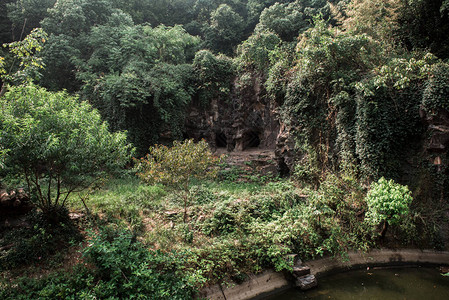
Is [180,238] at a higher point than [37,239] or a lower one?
lower

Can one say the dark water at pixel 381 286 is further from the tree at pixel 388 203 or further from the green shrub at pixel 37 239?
the green shrub at pixel 37 239

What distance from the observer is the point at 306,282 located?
6504 millimetres

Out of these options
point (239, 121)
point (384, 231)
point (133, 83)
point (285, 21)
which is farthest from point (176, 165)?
point (285, 21)

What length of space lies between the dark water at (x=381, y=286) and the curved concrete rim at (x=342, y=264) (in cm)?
20

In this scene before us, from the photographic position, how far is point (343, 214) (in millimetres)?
8164

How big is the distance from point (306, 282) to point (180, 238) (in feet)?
12.3

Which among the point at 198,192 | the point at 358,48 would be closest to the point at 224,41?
the point at 358,48

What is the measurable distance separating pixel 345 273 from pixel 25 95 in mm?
10777

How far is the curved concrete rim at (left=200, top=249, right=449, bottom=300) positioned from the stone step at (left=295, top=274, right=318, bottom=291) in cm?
32

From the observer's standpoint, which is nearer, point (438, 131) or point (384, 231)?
point (384, 231)

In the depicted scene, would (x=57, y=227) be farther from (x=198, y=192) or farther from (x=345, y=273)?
(x=345, y=273)

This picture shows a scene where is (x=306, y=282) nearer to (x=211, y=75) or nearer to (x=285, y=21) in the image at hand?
(x=211, y=75)

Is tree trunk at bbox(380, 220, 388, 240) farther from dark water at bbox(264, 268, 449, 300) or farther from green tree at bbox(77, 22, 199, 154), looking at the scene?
green tree at bbox(77, 22, 199, 154)

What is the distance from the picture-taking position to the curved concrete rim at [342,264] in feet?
20.9
